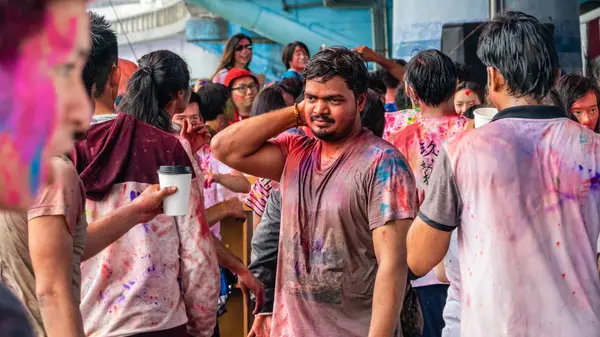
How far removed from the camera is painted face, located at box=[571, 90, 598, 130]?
6.54 metres

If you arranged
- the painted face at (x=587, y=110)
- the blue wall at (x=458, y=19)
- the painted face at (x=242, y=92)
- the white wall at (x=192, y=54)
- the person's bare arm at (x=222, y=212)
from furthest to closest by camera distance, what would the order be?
the white wall at (x=192, y=54) < the blue wall at (x=458, y=19) < the painted face at (x=242, y=92) < the painted face at (x=587, y=110) < the person's bare arm at (x=222, y=212)

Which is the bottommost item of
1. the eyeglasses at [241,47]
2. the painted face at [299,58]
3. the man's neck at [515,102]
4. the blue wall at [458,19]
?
the man's neck at [515,102]

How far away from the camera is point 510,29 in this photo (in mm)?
3434

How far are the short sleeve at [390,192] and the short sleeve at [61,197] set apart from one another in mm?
1312

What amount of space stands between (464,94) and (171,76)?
4.28 m

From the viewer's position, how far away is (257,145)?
412 cm

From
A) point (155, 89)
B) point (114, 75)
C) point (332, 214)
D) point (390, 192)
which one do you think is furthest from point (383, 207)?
point (155, 89)

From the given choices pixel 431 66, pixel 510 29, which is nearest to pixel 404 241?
pixel 510 29

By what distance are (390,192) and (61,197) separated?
1.43 metres

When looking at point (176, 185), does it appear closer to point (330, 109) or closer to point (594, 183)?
point (330, 109)

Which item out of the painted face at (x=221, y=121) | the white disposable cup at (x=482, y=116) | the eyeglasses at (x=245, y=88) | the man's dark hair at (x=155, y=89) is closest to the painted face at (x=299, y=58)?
the eyeglasses at (x=245, y=88)

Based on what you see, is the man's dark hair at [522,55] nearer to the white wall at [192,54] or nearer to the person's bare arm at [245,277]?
the person's bare arm at [245,277]

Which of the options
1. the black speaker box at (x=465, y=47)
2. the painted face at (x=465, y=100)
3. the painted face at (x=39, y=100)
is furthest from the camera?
the black speaker box at (x=465, y=47)

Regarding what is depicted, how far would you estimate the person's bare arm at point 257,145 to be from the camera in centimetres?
411
